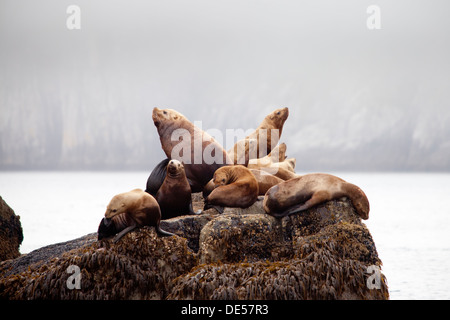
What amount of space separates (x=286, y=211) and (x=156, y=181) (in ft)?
5.55

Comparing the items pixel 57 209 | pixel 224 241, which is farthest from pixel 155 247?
pixel 57 209

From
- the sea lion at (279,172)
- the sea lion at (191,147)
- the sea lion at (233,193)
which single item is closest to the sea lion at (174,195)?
the sea lion at (233,193)

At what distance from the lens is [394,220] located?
21594mm

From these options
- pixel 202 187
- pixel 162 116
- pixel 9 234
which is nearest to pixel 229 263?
pixel 202 187

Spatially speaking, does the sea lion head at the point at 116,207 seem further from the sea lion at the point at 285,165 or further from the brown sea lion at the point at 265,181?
the sea lion at the point at 285,165

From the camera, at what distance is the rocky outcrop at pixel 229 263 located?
4980 millimetres

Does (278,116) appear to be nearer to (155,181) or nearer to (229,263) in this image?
(155,181)

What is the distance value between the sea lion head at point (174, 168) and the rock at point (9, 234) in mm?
3572

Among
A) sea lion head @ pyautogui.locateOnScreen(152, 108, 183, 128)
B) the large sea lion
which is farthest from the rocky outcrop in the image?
the large sea lion

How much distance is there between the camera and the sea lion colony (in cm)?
533

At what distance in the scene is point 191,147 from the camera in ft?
23.1

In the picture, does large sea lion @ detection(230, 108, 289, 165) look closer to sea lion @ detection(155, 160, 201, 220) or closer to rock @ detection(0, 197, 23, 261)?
sea lion @ detection(155, 160, 201, 220)
